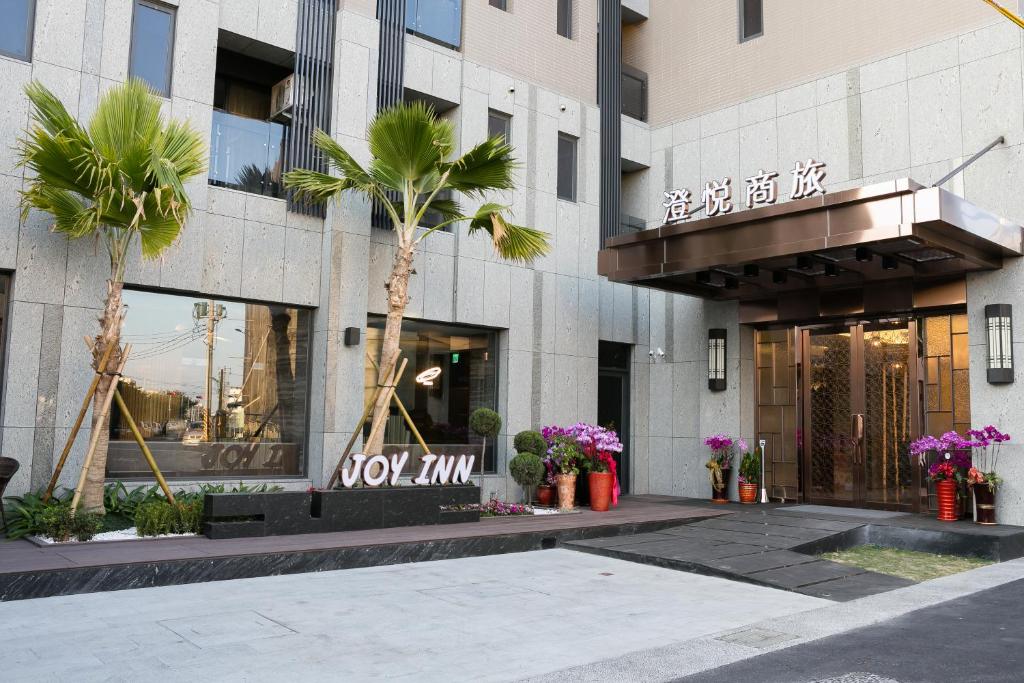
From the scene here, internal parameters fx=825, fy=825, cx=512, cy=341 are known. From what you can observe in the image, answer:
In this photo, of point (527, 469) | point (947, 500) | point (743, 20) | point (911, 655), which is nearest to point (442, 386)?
point (527, 469)

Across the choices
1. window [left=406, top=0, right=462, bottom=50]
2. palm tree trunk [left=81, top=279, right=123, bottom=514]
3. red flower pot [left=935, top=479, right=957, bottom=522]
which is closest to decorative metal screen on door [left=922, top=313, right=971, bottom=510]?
red flower pot [left=935, top=479, right=957, bottom=522]

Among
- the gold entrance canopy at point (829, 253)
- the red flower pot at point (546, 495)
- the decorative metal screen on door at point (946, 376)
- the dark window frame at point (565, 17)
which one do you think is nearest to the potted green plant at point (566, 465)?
the red flower pot at point (546, 495)

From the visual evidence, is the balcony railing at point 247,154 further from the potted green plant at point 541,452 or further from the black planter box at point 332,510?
the potted green plant at point 541,452

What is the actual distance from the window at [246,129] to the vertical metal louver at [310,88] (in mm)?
219

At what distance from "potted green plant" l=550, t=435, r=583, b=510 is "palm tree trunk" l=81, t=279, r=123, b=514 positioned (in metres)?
6.45

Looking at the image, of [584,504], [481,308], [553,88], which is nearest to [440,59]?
[553,88]

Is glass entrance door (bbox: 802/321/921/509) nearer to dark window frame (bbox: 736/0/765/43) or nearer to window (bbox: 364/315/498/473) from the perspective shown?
window (bbox: 364/315/498/473)

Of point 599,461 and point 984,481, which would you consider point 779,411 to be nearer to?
point 599,461

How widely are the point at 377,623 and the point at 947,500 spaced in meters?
8.81

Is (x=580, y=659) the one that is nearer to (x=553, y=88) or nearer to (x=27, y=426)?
(x=27, y=426)

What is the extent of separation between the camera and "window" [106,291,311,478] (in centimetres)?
1071

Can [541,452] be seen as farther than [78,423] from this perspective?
Yes

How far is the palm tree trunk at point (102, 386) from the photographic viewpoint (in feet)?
29.5

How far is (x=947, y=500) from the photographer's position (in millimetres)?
11516
